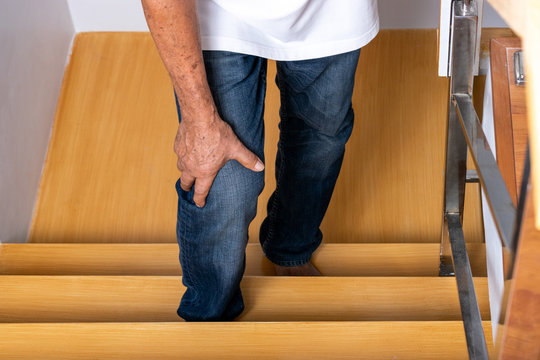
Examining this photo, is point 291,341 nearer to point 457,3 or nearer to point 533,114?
point 457,3

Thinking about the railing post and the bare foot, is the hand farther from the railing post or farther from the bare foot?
the bare foot

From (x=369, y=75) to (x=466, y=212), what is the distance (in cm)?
75

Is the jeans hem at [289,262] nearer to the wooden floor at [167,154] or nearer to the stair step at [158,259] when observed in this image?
the stair step at [158,259]

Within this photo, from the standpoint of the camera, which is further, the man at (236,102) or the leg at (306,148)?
the leg at (306,148)

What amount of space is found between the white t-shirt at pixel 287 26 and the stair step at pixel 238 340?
0.54 m

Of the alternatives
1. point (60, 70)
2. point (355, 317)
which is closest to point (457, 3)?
point (355, 317)

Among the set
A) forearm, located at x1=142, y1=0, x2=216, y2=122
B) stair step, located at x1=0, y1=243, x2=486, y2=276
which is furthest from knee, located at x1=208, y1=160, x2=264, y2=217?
stair step, located at x1=0, y1=243, x2=486, y2=276

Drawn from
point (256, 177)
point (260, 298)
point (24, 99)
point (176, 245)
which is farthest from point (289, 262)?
point (24, 99)

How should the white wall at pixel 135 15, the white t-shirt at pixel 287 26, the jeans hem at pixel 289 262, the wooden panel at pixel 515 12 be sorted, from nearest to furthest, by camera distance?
the wooden panel at pixel 515 12
the white t-shirt at pixel 287 26
the jeans hem at pixel 289 262
the white wall at pixel 135 15

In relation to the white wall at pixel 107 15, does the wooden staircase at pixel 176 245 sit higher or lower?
lower

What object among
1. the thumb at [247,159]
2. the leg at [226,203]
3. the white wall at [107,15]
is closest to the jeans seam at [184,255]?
the leg at [226,203]

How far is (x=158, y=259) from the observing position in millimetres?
1676

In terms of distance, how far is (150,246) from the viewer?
1.70 metres

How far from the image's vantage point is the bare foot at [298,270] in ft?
5.18
